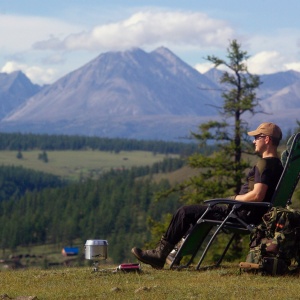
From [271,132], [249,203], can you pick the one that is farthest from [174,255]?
[271,132]

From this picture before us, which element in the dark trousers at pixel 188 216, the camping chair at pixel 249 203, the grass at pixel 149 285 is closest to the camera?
the grass at pixel 149 285

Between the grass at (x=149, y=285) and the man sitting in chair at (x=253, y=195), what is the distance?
33 centimetres

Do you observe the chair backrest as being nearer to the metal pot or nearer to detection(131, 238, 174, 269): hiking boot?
detection(131, 238, 174, 269): hiking boot

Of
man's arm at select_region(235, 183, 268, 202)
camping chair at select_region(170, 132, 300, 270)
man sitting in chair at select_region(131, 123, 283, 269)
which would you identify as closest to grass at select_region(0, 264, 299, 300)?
man sitting in chair at select_region(131, 123, 283, 269)

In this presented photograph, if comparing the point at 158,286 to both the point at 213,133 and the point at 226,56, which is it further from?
the point at 226,56

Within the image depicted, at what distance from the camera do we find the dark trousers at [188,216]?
12.4m

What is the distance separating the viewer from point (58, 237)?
650ft

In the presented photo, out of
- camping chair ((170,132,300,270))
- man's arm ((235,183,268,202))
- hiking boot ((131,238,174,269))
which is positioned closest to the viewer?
camping chair ((170,132,300,270))

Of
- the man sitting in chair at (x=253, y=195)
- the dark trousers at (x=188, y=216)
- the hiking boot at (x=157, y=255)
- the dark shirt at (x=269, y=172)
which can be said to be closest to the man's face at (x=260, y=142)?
the man sitting in chair at (x=253, y=195)

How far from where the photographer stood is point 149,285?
10547 mm

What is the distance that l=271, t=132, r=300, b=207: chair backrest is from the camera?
11.9 metres

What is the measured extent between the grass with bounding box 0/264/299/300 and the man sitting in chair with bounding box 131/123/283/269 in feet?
1.08

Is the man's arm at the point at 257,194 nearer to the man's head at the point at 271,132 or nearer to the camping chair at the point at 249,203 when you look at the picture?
the camping chair at the point at 249,203

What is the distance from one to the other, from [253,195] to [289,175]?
623 mm
